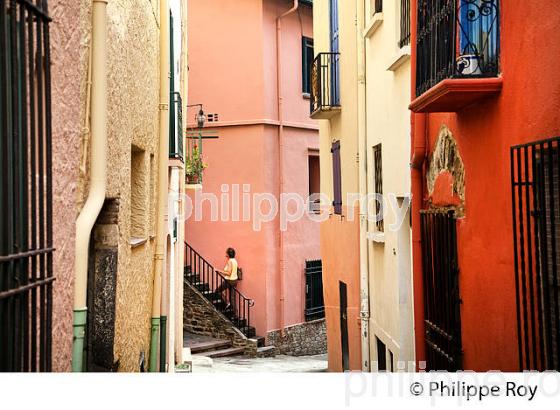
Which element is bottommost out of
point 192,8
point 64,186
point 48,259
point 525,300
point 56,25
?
point 525,300

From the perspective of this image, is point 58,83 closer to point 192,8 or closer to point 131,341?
point 131,341

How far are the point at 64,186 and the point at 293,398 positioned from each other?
6.39ft

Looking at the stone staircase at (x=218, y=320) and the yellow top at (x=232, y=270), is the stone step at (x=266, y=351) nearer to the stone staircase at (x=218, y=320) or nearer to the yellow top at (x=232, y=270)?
the stone staircase at (x=218, y=320)

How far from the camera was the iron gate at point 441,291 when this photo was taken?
23.1 ft

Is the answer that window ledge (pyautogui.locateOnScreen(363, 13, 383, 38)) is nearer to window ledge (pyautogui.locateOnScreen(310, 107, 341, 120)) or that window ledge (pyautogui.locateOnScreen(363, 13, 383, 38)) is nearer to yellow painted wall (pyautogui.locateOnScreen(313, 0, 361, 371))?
yellow painted wall (pyautogui.locateOnScreen(313, 0, 361, 371))

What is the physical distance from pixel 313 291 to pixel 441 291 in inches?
503

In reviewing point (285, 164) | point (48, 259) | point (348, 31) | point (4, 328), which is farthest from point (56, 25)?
point (285, 164)

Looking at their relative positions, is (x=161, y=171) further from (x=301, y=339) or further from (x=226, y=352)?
(x=301, y=339)

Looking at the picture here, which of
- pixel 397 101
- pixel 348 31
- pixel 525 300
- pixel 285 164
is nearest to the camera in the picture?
pixel 525 300

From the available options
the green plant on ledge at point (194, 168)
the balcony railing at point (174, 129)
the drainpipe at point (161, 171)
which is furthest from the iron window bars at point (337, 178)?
the drainpipe at point (161, 171)

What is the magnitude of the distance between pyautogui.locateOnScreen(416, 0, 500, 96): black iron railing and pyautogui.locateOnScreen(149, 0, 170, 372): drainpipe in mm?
3717

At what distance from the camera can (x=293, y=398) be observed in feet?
12.7

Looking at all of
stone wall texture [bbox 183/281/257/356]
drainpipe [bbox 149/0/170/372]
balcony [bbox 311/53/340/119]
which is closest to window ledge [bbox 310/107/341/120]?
balcony [bbox 311/53/340/119]

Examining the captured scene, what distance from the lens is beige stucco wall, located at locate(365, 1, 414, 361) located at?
9.35 meters
